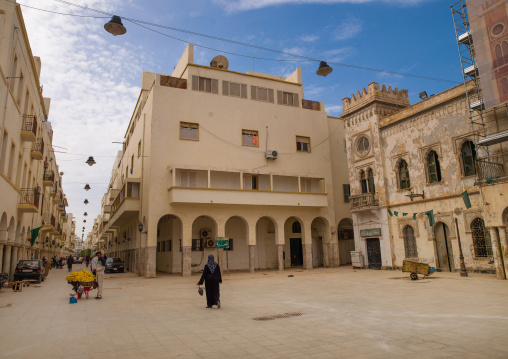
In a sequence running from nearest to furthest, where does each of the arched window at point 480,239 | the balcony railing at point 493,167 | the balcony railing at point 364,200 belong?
1. the balcony railing at point 493,167
2. the arched window at point 480,239
3. the balcony railing at point 364,200

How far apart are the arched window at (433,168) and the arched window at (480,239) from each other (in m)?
3.39

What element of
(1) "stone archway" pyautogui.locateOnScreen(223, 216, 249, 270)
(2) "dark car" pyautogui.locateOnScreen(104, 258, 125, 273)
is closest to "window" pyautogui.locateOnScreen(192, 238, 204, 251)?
(1) "stone archway" pyautogui.locateOnScreen(223, 216, 249, 270)

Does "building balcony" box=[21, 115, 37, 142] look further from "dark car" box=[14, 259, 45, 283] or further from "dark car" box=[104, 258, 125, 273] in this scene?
"dark car" box=[104, 258, 125, 273]

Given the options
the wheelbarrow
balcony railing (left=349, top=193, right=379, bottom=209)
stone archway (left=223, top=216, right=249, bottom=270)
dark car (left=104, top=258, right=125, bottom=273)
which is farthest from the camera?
dark car (left=104, top=258, right=125, bottom=273)

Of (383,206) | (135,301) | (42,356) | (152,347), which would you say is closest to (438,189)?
(383,206)

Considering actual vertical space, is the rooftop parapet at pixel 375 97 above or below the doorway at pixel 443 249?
above

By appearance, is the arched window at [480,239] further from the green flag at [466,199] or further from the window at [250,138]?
the window at [250,138]

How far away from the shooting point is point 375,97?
24.9 metres

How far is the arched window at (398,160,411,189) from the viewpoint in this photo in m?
22.8

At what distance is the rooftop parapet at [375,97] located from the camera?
25.1m

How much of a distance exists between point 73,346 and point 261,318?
414 cm

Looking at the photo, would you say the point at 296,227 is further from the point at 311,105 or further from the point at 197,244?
the point at 311,105

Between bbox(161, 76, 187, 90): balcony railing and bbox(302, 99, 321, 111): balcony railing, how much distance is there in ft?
35.6

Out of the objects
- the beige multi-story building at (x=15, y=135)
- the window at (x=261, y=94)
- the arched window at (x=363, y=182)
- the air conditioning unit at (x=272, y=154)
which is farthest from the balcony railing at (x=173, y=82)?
the arched window at (x=363, y=182)
